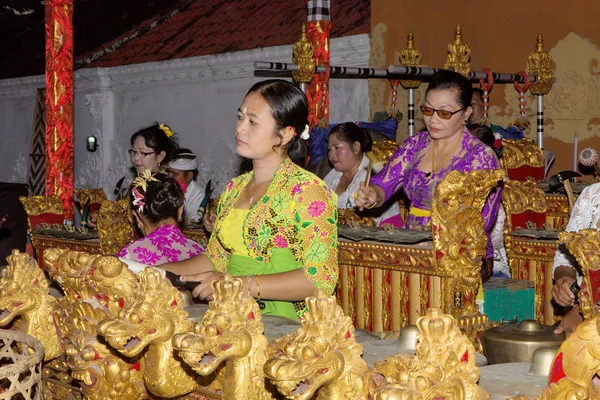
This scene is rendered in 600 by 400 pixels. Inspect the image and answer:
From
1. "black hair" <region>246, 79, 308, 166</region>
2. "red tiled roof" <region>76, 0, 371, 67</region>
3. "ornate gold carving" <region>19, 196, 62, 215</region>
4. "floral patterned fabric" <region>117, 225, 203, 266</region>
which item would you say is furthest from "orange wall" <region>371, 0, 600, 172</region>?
"black hair" <region>246, 79, 308, 166</region>

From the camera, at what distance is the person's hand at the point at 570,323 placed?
181 cm

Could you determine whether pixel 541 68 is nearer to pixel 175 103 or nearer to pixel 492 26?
pixel 492 26

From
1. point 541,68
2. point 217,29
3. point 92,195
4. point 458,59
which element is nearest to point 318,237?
point 92,195

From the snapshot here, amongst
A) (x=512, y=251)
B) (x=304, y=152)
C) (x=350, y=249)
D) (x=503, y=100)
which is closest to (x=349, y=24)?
(x=503, y=100)

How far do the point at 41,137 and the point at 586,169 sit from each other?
5142 mm

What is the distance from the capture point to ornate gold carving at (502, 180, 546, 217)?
11.8 feet

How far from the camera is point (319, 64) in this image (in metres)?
4.58

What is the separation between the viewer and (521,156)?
423 centimetres

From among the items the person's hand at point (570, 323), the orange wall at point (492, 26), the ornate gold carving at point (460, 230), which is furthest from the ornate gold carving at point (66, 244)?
the orange wall at point (492, 26)

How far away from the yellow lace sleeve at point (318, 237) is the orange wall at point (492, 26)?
12.0 ft

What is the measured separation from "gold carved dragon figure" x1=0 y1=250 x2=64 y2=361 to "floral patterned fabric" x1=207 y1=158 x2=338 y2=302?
1.43 ft

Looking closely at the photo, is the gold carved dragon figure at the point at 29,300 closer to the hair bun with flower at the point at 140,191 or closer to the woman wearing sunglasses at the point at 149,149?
the hair bun with flower at the point at 140,191

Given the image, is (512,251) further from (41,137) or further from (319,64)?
(41,137)

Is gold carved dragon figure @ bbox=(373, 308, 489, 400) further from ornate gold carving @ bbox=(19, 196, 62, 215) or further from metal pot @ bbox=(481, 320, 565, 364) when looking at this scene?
ornate gold carving @ bbox=(19, 196, 62, 215)
